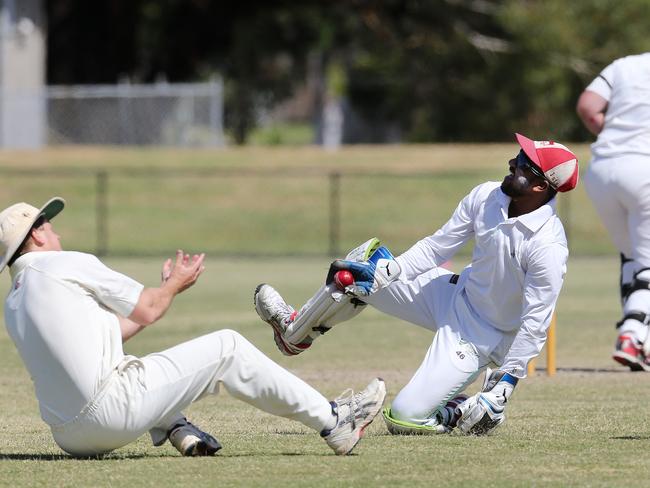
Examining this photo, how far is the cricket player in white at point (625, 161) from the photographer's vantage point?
9023mm

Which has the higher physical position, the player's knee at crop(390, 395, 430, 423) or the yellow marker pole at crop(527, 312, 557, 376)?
the player's knee at crop(390, 395, 430, 423)

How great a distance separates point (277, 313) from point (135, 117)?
29996mm

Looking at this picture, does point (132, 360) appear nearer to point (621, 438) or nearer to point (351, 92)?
point (621, 438)

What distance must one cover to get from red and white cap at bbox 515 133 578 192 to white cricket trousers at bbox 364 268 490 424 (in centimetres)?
102

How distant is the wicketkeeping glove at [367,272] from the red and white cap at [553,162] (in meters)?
1.04

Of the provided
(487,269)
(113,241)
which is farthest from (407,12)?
(487,269)

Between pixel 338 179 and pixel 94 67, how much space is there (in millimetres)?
15139

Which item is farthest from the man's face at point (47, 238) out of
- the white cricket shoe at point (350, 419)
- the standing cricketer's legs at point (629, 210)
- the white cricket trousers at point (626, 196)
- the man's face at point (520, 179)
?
the white cricket trousers at point (626, 196)

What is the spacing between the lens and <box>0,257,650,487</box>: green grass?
6.65 m

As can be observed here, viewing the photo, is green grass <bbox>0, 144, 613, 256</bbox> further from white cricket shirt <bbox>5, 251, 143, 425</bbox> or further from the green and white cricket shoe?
white cricket shirt <bbox>5, 251, 143, 425</bbox>

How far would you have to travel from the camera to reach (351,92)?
5172 cm

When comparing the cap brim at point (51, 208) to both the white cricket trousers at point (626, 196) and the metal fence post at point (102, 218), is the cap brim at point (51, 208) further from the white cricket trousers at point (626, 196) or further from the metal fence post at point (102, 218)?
the metal fence post at point (102, 218)

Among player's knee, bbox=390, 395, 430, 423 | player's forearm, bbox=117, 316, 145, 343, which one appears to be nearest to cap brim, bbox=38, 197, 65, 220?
player's forearm, bbox=117, 316, 145, 343

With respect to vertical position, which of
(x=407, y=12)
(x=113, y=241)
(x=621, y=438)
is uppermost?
(x=407, y=12)
